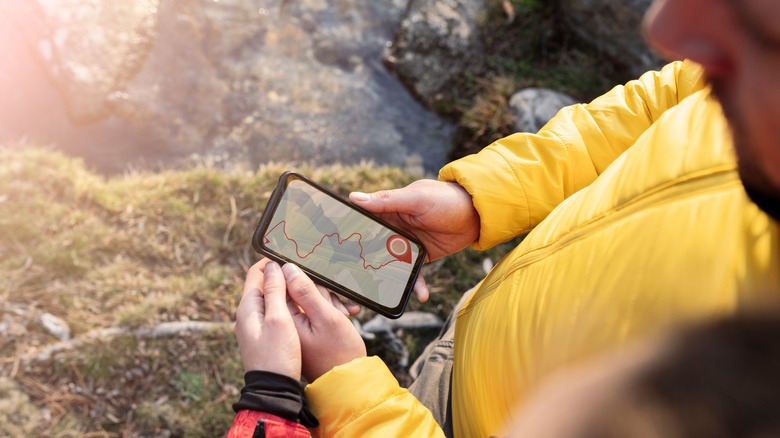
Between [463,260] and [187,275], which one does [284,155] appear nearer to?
[187,275]

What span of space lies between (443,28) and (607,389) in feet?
10.8

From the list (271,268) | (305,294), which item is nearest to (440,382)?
(305,294)

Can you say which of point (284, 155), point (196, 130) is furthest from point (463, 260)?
point (196, 130)

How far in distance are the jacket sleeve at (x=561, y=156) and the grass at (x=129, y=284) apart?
1390 mm

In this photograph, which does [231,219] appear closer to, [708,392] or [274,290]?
[274,290]

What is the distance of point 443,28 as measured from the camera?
362cm

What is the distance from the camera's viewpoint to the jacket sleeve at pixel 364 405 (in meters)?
1.27

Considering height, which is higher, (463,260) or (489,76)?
(489,76)

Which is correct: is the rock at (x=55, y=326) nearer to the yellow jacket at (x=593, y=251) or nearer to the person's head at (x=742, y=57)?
the yellow jacket at (x=593, y=251)

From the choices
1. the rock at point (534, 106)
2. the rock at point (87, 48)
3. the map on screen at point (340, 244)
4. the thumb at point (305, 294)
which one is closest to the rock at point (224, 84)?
the rock at point (87, 48)

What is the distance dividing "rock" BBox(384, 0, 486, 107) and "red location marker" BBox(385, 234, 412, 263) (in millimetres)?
1951

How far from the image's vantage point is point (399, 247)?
73.5 inches

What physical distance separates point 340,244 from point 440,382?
56cm

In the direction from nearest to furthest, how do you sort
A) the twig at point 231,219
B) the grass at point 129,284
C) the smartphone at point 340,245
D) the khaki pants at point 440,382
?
1. the khaki pants at point 440,382
2. the smartphone at point 340,245
3. the grass at point 129,284
4. the twig at point 231,219
